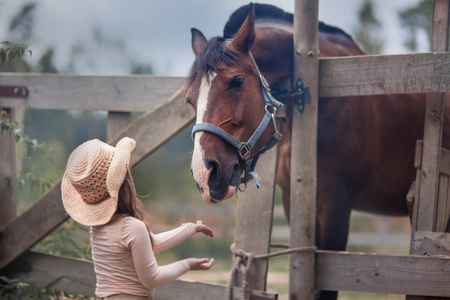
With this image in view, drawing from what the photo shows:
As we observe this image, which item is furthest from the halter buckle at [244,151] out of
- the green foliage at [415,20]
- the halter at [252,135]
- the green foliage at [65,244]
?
the green foliage at [415,20]

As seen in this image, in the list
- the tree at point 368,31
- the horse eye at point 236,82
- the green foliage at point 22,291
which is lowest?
A: the green foliage at point 22,291

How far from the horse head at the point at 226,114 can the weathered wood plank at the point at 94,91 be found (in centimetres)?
104

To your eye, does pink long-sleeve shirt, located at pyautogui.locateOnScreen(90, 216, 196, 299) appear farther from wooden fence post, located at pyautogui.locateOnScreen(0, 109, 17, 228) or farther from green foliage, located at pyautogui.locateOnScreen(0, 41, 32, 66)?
wooden fence post, located at pyautogui.locateOnScreen(0, 109, 17, 228)

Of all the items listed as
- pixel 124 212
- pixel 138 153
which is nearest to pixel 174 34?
pixel 138 153

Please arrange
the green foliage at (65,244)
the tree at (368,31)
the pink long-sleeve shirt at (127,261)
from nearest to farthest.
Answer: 1. the pink long-sleeve shirt at (127,261)
2. the green foliage at (65,244)
3. the tree at (368,31)

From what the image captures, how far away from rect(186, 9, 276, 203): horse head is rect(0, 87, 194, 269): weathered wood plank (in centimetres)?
63

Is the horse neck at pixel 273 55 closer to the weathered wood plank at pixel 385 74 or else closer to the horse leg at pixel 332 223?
the weathered wood plank at pixel 385 74

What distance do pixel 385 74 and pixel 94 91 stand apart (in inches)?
78.5

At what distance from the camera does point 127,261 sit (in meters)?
1.73

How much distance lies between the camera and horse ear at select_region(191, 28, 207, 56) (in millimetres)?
2587

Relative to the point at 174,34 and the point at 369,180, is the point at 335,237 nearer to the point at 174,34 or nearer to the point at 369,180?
the point at 369,180

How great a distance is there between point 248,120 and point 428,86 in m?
0.86

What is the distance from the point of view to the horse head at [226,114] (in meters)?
2.02

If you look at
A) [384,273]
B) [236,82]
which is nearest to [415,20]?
[384,273]
